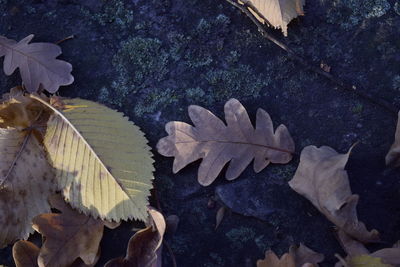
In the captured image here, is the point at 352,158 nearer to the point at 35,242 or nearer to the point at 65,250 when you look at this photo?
the point at 65,250

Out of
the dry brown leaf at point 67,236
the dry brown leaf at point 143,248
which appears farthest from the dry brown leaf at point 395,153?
the dry brown leaf at point 67,236

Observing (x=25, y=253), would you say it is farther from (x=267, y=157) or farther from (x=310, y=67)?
(x=310, y=67)

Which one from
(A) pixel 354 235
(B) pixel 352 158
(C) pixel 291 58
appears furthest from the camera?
(C) pixel 291 58

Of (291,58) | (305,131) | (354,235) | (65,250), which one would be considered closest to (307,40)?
(291,58)

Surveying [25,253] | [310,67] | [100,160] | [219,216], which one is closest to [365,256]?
[219,216]

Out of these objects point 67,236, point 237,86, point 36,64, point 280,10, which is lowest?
point 67,236

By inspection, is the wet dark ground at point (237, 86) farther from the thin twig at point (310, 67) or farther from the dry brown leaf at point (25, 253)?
the dry brown leaf at point (25, 253)
